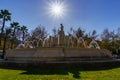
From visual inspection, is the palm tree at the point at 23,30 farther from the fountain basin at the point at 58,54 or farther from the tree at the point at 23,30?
the fountain basin at the point at 58,54

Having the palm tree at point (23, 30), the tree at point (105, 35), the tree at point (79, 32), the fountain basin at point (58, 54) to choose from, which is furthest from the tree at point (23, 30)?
the fountain basin at point (58, 54)

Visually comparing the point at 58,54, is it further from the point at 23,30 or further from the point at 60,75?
the point at 23,30

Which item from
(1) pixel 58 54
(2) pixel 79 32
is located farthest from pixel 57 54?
(2) pixel 79 32

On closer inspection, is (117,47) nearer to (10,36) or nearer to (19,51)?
(10,36)

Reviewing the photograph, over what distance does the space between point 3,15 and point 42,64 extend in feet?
119

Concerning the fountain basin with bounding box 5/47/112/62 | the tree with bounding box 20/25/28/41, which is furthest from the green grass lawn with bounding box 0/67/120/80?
the tree with bounding box 20/25/28/41

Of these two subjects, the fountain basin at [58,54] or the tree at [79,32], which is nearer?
the fountain basin at [58,54]

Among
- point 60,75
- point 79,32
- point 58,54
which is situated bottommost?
point 60,75

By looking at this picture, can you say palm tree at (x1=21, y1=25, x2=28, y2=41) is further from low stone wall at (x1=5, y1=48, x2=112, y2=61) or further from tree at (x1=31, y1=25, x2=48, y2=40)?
low stone wall at (x1=5, y1=48, x2=112, y2=61)

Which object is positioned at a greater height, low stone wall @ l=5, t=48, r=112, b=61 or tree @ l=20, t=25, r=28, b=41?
tree @ l=20, t=25, r=28, b=41

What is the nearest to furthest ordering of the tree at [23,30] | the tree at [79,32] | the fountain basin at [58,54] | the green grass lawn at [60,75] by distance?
the green grass lawn at [60,75] → the fountain basin at [58,54] → the tree at [79,32] → the tree at [23,30]

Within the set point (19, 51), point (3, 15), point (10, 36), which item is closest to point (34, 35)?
point (10, 36)

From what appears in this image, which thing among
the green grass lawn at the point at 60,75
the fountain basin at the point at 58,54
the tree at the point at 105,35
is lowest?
the green grass lawn at the point at 60,75

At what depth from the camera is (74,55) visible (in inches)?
492
